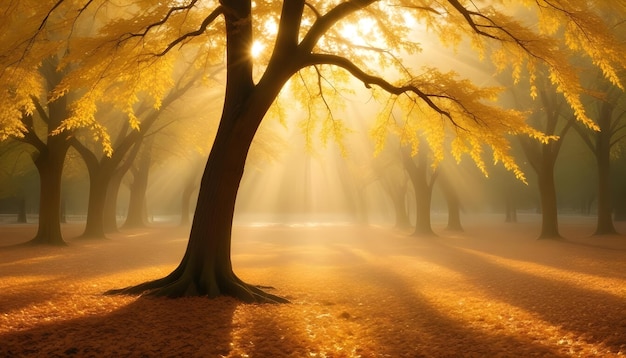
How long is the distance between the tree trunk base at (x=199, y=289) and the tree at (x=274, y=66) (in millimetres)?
18

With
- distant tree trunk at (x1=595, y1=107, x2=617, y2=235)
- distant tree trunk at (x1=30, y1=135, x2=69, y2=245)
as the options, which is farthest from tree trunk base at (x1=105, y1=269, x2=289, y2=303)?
distant tree trunk at (x1=595, y1=107, x2=617, y2=235)

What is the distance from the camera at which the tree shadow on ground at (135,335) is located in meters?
4.60

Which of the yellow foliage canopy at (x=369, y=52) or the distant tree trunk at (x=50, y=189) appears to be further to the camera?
the distant tree trunk at (x=50, y=189)

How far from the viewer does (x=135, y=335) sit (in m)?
5.11

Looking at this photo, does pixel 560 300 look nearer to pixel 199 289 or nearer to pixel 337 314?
pixel 337 314

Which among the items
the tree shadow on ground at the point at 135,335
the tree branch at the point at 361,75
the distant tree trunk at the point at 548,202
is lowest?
the tree shadow on ground at the point at 135,335

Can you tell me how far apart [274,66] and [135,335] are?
4.74 meters

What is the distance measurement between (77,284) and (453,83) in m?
8.61

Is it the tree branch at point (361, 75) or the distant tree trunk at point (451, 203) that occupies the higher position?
the tree branch at point (361, 75)

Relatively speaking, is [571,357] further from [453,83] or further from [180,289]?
[180,289]

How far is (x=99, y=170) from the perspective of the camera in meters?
22.8

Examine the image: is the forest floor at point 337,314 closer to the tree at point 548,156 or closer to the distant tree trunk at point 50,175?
the distant tree trunk at point 50,175

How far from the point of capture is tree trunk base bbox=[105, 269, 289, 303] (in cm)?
716

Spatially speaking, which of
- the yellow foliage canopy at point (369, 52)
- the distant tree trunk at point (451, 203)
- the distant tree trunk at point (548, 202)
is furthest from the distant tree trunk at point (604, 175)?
the yellow foliage canopy at point (369, 52)
